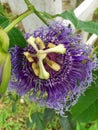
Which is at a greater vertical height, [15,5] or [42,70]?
[15,5]

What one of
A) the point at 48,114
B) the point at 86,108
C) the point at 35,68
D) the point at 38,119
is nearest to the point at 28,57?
the point at 35,68

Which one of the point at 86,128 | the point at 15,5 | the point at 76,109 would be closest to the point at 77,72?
the point at 76,109

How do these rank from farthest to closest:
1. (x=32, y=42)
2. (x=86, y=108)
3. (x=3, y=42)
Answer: (x=86, y=108) → (x=32, y=42) → (x=3, y=42)

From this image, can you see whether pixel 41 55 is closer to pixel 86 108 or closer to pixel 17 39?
pixel 17 39

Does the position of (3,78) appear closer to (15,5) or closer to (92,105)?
(92,105)

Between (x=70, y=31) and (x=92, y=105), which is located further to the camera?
(x=92, y=105)

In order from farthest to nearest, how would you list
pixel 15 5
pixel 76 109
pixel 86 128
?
1. pixel 86 128
2. pixel 15 5
3. pixel 76 109

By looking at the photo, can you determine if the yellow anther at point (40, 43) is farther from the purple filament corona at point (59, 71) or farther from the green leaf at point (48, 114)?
the green leaf at point (48, 114)
